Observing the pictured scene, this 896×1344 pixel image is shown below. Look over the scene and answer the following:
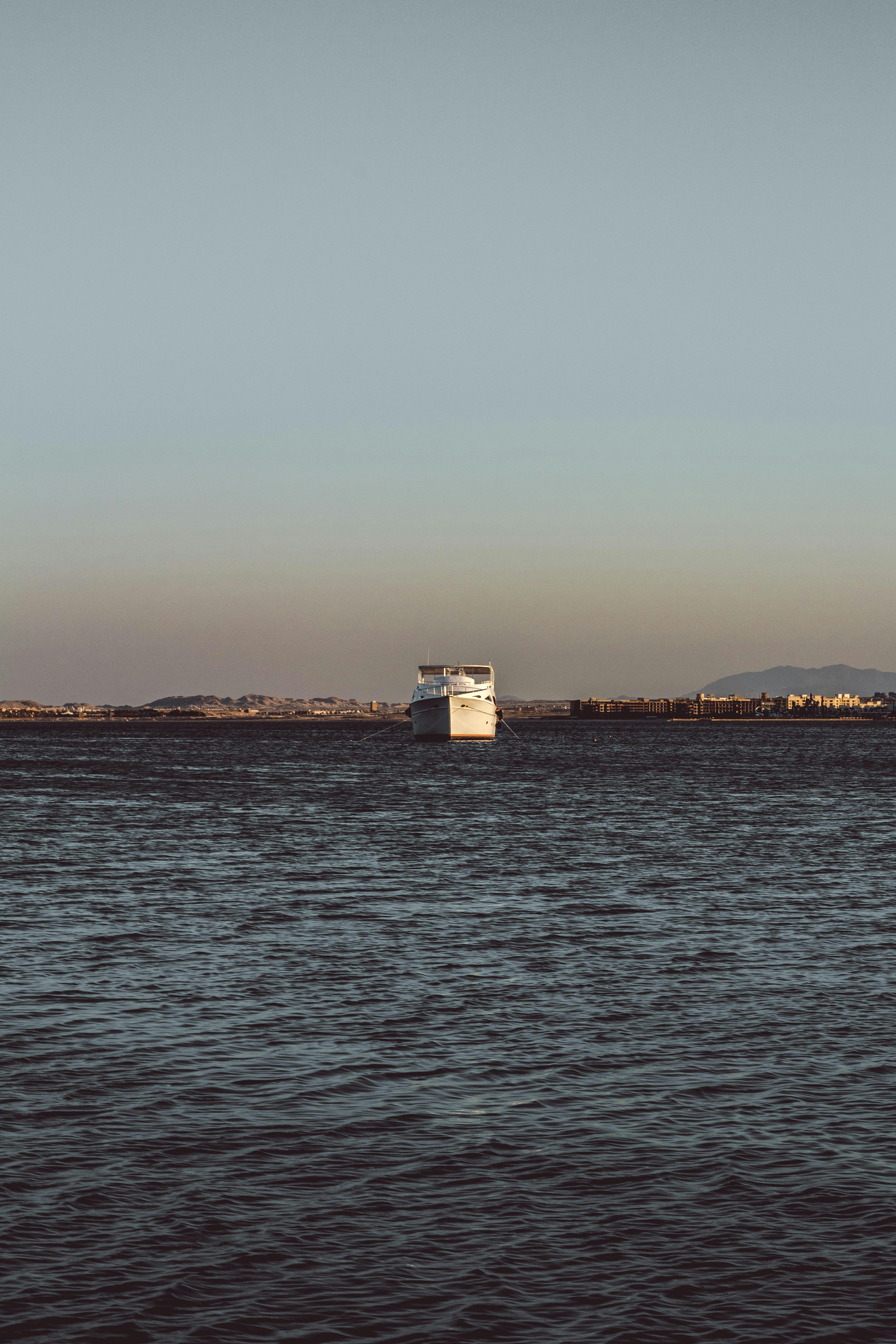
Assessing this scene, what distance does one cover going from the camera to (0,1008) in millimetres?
24500

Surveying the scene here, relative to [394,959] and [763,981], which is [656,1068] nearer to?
[763,981]

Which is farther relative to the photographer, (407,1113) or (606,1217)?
(407,1113)

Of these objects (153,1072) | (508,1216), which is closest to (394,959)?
(153,1072)

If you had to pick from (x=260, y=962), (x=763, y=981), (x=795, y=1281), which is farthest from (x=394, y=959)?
(x=795, y=1281)

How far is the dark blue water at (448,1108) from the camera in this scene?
1262cm

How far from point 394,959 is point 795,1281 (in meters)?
17.4

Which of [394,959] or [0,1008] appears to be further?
[394,959]

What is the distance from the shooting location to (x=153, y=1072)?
20047mm

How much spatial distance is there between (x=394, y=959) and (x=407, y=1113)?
38.2 ft

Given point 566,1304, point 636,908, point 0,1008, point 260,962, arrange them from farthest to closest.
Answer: point 636,908 → point 260,962 → point 0,1008 → point 566,1304

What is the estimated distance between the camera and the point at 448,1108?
18.4 metres

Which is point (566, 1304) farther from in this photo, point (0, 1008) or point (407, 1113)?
point (0, 1008)

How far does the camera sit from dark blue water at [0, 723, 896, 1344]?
12.6m

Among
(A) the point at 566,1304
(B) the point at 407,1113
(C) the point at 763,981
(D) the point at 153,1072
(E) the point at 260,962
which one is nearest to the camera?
(A) the point at 566,1304
